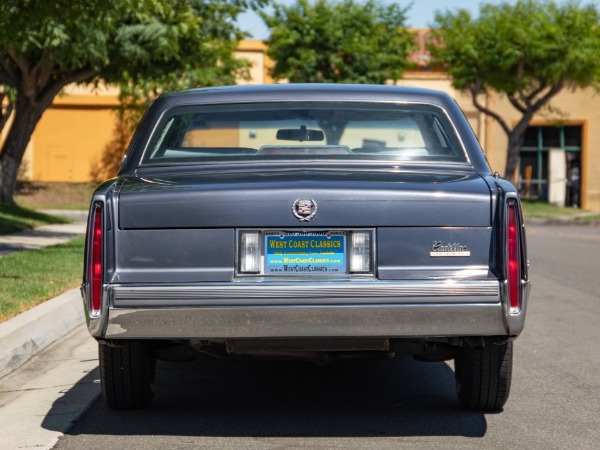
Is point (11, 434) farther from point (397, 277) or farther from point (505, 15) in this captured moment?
point (505, 15)

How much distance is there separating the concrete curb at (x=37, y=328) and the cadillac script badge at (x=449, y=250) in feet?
10.6

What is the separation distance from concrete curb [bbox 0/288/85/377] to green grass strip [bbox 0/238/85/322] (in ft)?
0.33

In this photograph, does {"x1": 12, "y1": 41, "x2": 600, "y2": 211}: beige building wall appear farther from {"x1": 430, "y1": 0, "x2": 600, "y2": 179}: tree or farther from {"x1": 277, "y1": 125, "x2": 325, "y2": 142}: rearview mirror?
{"x1": 277, "y1": 125, "x2": 325, "y2": 142}: rearview mirror

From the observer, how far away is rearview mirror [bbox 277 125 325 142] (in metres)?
6.53

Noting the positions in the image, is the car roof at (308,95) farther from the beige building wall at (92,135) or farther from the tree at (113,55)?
the beige building wall at (92,135)

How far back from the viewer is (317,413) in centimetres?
609

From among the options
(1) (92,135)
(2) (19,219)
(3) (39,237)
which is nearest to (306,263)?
(3) (39,237)

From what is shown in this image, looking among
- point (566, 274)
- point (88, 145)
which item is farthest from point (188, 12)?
point (88, 145)

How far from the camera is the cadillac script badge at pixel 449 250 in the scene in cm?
534

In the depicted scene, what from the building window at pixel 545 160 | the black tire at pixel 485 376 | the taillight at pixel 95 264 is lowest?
the building window at pixel 545 160

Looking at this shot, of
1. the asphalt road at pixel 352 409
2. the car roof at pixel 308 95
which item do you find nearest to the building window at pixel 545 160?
the asphalt road at pixel 352 409

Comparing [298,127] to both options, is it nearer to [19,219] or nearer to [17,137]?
[19,219]

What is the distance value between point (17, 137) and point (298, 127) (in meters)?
16.4

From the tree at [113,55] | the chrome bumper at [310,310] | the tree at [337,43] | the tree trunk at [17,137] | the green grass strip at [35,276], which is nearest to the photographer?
the chrome bumper at [310,310]
